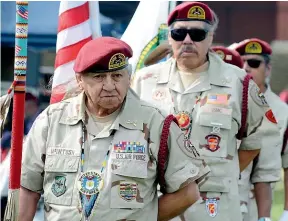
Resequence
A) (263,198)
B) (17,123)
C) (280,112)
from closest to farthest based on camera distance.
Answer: (17,123) < (263,198) < (280,112)

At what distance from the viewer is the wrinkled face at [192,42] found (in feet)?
19.9

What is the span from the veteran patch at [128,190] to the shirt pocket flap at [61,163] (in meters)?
0.25

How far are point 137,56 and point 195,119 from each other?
4.84 feet

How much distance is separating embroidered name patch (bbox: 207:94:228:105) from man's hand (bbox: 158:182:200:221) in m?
1.32

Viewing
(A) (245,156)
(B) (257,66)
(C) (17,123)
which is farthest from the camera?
(B) (257,66)

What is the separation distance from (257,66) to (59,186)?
11.8 feet

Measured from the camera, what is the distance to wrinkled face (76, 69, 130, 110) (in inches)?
184

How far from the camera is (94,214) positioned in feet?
15.1

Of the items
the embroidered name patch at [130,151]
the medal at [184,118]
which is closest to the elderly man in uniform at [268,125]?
the medal at [184,118]

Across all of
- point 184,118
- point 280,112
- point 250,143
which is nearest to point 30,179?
point 184,118

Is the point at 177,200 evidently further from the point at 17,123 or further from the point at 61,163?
the point at 17,123

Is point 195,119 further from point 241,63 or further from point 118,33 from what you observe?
point 118,33

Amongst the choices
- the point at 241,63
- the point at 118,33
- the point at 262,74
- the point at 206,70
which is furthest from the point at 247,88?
the point at 118,33

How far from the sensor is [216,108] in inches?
235
